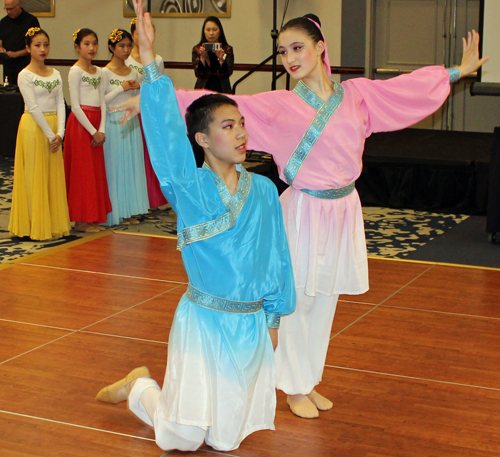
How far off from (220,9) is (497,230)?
551 centimetres

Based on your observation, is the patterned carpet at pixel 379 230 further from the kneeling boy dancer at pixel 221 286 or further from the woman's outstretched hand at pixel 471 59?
the kneeling boy dancer at pixel 221 286

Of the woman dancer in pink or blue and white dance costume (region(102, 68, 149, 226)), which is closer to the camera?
the woman dancer in pink

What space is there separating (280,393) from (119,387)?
0.63 meters

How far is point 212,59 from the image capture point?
667cm

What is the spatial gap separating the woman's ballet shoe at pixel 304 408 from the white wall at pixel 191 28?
6751 mm

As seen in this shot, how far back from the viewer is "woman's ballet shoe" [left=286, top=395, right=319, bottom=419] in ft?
8.73

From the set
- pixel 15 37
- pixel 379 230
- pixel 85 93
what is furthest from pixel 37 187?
pixel 15 37

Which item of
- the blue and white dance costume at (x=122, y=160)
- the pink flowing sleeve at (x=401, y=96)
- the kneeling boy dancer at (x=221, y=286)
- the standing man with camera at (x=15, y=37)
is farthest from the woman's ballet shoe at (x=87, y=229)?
the standing man with camera at (x=15, y=37)

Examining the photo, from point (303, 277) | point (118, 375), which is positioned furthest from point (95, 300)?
point (303, 277)

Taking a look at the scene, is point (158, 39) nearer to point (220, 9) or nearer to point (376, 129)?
point (220, 9)

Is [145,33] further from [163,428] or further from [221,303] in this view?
[163,428]

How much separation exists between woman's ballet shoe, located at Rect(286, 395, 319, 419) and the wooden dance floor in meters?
0.04

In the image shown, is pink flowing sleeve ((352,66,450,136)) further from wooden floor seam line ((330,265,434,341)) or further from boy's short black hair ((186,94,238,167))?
wooden floor seam line ((330,265,434,341))

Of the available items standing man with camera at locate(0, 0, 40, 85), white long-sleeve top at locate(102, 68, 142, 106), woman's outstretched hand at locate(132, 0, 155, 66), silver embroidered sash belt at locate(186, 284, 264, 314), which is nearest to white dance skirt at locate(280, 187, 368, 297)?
silver embroidered sash belt at locate(186, 284, 264, 314)
